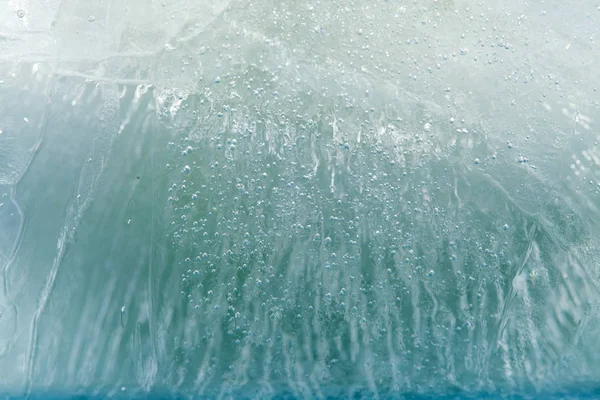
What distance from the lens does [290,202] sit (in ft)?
4.21

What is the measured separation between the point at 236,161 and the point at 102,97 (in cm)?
44

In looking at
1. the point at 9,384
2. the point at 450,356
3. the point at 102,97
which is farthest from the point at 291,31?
the point at 9,384

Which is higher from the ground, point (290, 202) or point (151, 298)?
point (290, 202)

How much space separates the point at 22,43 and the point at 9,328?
82 cm

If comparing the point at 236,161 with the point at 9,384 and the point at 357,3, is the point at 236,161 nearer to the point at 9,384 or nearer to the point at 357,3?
the point at 357,3

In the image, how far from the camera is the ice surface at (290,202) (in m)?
1.24

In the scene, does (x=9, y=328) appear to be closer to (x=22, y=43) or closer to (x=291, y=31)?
(x=22, y=43)

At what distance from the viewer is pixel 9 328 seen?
1.24m

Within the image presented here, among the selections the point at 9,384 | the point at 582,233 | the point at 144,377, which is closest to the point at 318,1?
the point at 582,233

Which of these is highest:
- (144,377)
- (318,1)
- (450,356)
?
(318,1)

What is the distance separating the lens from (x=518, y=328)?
1286 millimetres

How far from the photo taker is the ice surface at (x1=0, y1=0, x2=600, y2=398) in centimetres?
124

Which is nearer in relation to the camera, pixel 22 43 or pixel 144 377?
pixel 144 377

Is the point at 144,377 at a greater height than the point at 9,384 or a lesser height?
greater
